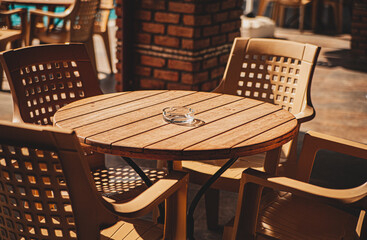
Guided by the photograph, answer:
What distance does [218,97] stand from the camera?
7.39 feet

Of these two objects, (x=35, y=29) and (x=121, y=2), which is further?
(x=35, y=29)

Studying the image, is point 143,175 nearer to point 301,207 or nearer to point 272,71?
point 301,207

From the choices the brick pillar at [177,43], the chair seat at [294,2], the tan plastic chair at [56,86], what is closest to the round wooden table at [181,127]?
the tan plastic chair at [56,86]

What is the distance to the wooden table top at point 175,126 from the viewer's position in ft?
5.14

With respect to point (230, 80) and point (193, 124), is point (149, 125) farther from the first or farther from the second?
point (230, 80)

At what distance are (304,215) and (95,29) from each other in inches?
168

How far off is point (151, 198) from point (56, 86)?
1110 millimetres

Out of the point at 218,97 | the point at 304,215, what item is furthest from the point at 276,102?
the point at 304,215

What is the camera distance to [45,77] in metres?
2.26

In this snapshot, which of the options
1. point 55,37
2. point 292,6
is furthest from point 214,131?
point 292,6

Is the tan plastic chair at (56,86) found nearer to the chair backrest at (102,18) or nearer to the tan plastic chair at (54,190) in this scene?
the tan plastic chair at (54,190)

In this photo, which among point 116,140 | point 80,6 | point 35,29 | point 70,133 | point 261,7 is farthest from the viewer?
point 261,7

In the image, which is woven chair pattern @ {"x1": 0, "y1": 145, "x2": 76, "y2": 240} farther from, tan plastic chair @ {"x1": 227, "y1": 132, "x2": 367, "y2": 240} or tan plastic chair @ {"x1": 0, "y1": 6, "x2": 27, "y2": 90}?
tan plastic chair @ {"x1": 0, "y1": 6, "x2": 27, "y2": 90}

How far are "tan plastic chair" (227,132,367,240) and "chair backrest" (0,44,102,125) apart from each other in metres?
1.03
